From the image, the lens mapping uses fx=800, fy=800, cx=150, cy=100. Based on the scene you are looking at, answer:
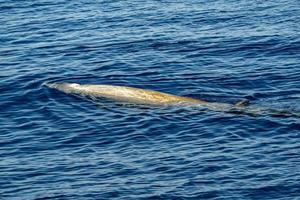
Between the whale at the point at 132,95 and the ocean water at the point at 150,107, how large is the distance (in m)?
0.52

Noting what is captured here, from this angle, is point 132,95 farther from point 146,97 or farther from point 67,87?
point 67,87

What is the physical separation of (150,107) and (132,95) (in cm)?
141

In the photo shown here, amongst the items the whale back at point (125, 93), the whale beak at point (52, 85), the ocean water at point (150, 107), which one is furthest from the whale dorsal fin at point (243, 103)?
the whale beak at point (52, 85)

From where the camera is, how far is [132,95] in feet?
96.3

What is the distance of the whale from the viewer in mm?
28092

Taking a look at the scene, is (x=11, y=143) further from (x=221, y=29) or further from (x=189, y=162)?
(x=221, y=29)

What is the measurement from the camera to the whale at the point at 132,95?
28092 millimetres

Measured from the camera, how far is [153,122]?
86.5ft

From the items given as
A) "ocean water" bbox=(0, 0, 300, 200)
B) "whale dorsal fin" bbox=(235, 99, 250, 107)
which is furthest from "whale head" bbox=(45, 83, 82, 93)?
"whale dorsal fin" bbox=(235, 99, 250, 107)

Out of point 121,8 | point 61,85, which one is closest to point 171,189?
point 61,85

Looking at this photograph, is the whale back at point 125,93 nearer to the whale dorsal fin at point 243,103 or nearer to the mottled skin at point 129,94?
the mottled skin at point 129,94

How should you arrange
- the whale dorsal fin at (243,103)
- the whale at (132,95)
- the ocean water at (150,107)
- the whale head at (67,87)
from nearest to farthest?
the ocean water at (150,107) → the whale dorsal fin at (243,103) → the whale at (132,95) → the whale head at (67,87)

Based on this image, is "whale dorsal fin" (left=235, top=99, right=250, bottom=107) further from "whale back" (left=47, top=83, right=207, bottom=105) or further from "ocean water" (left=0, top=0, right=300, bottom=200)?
"whale back" (left=47, top=83, right=207, bottom=105)

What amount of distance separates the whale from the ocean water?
1.70ft
